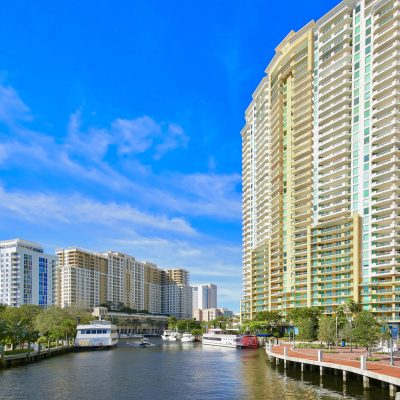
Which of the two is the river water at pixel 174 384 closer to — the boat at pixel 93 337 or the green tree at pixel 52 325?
the green tree at pixel 52 325

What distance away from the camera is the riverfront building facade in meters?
135

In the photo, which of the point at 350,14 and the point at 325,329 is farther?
the point at 350,14

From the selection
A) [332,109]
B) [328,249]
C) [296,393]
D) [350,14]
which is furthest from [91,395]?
[350,14]

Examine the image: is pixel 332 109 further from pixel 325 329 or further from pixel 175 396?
pixel 175 396

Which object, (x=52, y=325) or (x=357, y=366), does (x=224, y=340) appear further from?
(x=357, y=366)

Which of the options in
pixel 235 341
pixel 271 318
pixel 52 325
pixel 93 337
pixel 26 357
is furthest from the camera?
pixel 271 318

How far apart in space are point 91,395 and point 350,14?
13991cm

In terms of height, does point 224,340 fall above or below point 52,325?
below

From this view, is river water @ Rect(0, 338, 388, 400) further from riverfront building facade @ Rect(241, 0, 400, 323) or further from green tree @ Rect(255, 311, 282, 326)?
green tree @ Rect(255, 311, 282, 326)

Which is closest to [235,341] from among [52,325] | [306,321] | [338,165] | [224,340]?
[224,340]

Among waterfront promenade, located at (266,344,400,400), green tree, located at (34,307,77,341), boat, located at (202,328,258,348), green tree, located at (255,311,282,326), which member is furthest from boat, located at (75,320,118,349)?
waterfront promenade, located at (266,344,400,400)

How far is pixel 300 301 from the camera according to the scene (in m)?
160

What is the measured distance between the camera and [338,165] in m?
149

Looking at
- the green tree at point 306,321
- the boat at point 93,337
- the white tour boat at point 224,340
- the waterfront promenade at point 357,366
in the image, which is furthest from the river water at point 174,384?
the white tour boat at point 224,340
